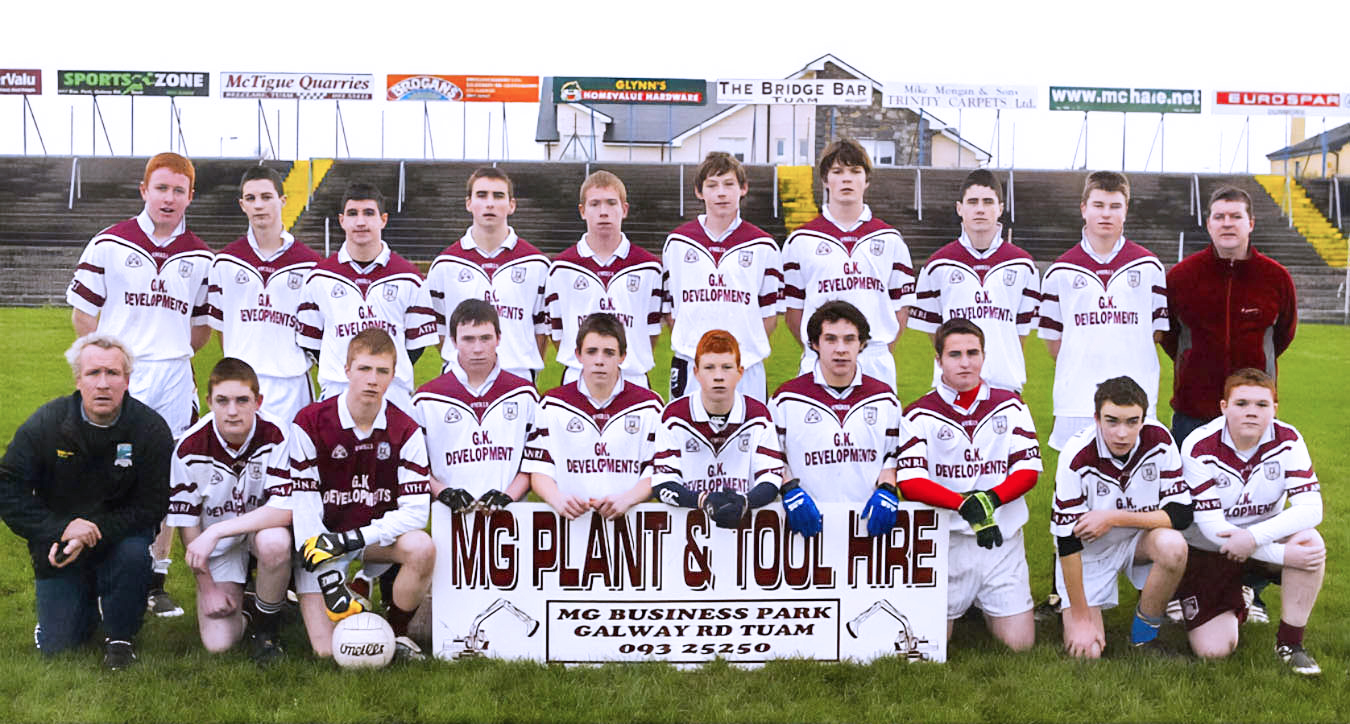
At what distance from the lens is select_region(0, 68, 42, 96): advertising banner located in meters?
31.8

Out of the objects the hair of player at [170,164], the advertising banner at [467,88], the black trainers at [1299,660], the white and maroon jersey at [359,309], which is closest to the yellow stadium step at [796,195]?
the advertising banner at [467,88]

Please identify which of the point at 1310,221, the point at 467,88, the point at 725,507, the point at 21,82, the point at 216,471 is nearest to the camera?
the point at 725,507

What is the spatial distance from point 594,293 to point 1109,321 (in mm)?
2478

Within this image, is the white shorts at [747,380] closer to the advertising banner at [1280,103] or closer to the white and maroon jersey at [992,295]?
the white and maroon jersey at [992,295]

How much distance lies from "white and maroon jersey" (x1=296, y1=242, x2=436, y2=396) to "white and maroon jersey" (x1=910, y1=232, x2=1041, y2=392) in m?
→ 2.48

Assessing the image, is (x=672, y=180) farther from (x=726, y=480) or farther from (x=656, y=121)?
(x=726, y=480)

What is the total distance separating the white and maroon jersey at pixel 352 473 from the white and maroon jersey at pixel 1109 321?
9.80ft

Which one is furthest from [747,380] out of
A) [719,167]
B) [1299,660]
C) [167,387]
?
[167,387]

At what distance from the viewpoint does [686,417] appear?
4.57 meters

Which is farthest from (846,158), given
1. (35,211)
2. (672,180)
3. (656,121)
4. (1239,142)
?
(656,121)

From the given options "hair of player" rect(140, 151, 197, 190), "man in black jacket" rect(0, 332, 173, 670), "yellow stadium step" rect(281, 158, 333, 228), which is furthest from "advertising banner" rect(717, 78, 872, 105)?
"man in black jacket" rect(0, 332, 173, 670)

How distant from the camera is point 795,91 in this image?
29.5 m

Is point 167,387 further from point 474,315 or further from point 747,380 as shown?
point 747,380

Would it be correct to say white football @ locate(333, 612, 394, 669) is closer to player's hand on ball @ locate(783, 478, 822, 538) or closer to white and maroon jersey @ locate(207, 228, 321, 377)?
player's hand on ball @ locate(783, 478, 822, 538)
